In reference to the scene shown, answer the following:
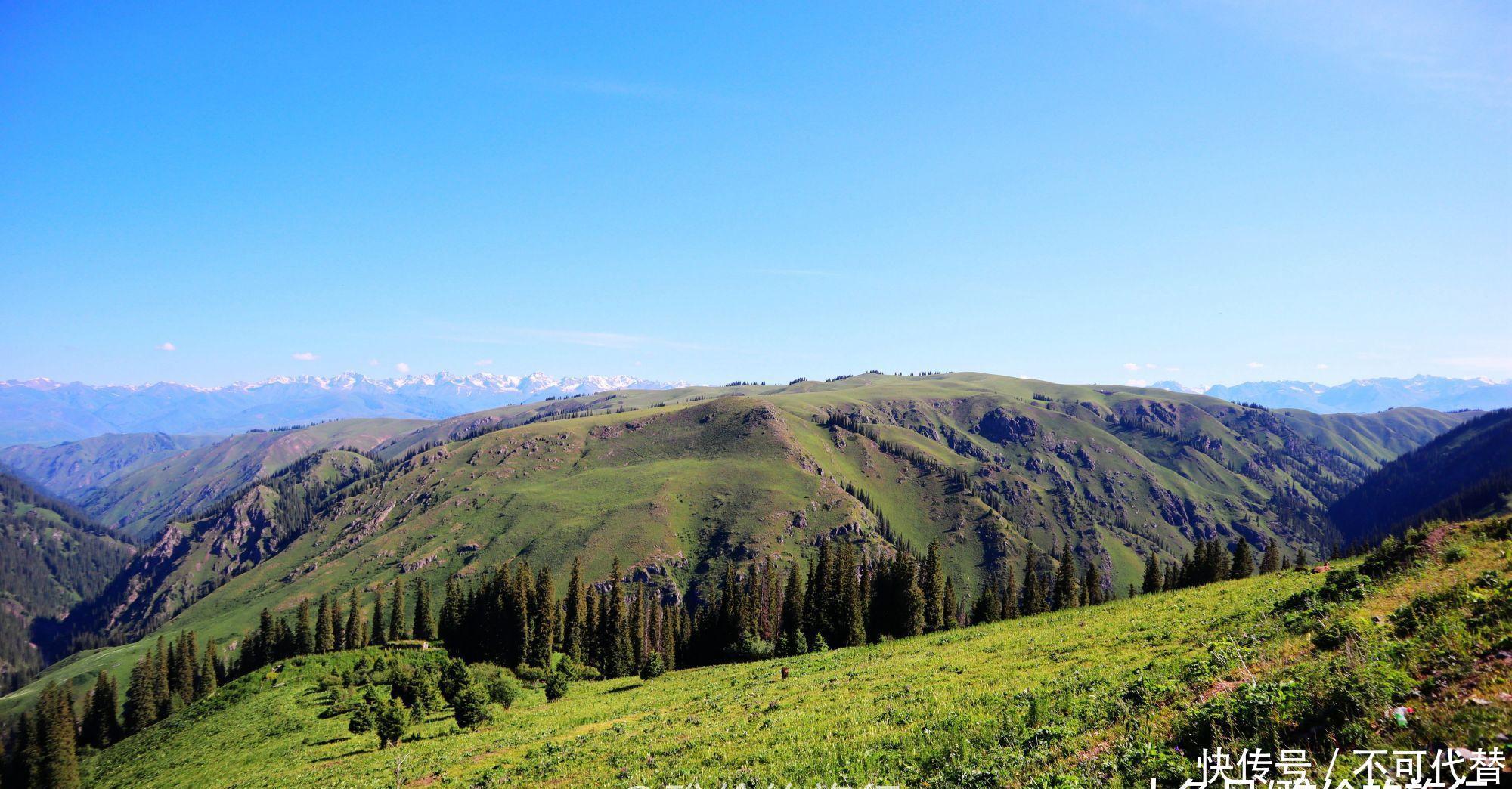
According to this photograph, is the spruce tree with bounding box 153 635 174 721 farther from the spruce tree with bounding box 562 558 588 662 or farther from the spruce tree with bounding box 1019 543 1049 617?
the spruce tree with bounding box 1019 543 1049 617

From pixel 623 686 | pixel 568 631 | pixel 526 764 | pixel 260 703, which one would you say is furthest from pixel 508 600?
pixel 526 764

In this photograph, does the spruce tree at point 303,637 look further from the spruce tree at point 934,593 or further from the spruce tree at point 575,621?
the spruce tree at point 934,593

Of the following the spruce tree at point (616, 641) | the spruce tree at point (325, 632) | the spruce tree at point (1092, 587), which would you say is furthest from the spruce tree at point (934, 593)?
the spruce tree at point (325, 632)

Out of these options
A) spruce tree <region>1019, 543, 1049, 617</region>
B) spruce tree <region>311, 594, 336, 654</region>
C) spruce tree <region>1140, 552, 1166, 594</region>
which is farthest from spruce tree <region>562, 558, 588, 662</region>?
spruce tree <region>1140, 552, 1166, 594</region>

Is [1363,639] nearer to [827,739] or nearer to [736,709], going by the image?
[827,739]

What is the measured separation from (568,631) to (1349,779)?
10353 cm

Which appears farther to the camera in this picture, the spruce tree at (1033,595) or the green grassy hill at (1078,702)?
the spruce tree at (1033,595)

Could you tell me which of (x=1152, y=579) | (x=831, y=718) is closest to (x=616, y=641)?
(x=831, y=718)

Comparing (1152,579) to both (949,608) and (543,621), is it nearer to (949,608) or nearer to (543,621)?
(949,608)

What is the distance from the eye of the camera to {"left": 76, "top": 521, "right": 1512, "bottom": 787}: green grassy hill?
377 inches

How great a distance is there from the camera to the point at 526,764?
80.3 ft

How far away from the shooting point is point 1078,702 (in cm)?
1536

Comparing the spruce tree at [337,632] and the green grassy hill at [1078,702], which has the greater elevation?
the green grassy hill at [1078,702]

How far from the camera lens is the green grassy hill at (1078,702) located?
957cm
